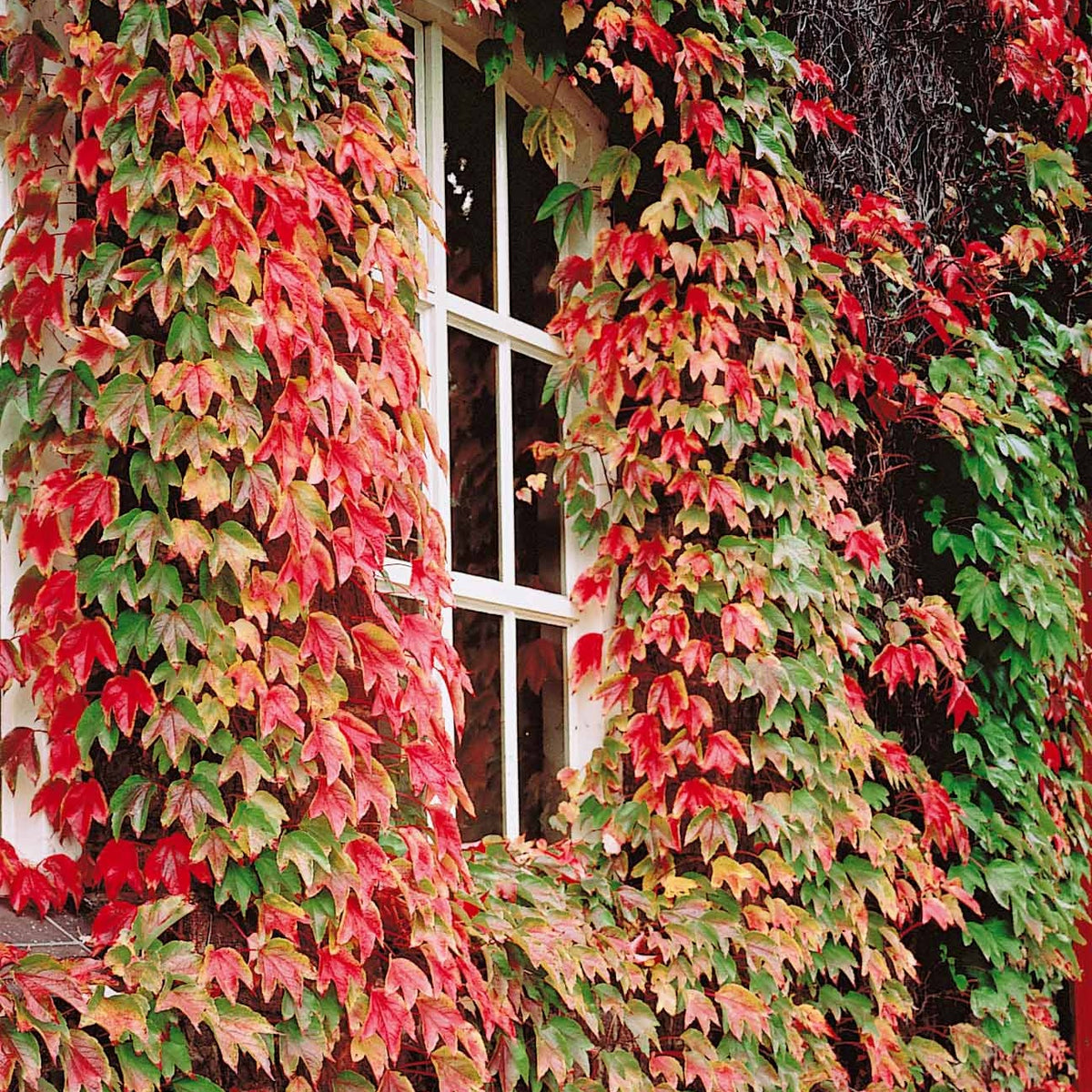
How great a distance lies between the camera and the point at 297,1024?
2.30m

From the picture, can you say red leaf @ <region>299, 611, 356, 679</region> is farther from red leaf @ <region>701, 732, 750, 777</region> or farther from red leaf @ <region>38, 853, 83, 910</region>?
red leaf @ <region>701, 732, 750, 777</region>

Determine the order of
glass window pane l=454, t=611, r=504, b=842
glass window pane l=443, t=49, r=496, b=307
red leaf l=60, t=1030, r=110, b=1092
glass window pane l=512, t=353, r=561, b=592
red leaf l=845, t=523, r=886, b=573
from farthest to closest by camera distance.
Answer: red leaf l=845, t=523, r=886, b=573, glass window pane l=512, t=353, r=561, b=592, glass window pane l=443, t=49, r=496, b=307, glass window pane l=454, t=611, r=504, b=842, red leaf l=60, t=1030, r=110, b=1092

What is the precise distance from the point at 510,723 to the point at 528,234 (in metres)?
1.04

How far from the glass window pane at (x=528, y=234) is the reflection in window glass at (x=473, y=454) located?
21cm

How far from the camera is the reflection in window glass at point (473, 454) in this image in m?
3.10

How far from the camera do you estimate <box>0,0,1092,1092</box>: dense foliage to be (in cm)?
228

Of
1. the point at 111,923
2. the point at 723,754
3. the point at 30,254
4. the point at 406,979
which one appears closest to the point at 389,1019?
the point at 406,979

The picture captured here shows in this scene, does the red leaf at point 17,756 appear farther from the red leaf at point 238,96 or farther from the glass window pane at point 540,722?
the glass window pane at point 540,722

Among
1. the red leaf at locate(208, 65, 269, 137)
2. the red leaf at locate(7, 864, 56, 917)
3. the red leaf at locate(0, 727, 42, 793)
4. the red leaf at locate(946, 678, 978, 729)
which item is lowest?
the red leaf at locate(7, 864, 56, 917)

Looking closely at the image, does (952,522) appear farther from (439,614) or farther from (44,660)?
(44,660)

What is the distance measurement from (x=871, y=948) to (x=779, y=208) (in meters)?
1.65

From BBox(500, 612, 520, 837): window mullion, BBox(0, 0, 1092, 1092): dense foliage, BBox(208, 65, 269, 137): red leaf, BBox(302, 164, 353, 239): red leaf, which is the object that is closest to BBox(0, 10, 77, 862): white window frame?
BBox(0, 0, 1092, 1092): dense foliage

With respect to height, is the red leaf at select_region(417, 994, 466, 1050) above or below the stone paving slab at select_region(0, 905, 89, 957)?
below

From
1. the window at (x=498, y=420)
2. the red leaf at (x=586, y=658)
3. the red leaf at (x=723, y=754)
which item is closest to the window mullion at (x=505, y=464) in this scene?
the window at (x=498, y=420)
